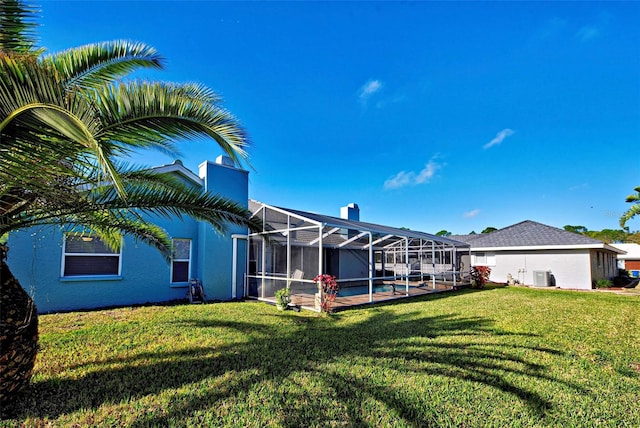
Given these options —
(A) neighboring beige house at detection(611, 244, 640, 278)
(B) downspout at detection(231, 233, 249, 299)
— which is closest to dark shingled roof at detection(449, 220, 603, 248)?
(B) downspout at detection(231, 233, 249, 299)

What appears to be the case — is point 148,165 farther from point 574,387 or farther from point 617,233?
point 617,233

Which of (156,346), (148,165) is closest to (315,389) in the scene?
(156,346)

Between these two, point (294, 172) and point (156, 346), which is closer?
point (156, 346)

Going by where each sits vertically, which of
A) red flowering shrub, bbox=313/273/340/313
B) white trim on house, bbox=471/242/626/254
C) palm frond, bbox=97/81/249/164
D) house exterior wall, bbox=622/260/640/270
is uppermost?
palm frond, bbox=97/81/249/164

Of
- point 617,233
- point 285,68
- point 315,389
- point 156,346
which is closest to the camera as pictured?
point 315,389

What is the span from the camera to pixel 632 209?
45.7 feet

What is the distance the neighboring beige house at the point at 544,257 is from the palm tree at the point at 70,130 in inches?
871

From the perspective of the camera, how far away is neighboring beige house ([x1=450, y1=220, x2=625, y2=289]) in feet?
61.6

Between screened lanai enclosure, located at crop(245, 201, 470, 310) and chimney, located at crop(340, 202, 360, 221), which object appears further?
chimney, located at crop(340, 202, 360, 221)

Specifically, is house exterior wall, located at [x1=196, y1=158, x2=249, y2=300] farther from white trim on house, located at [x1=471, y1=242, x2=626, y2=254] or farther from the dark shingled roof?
the dark shingled roof

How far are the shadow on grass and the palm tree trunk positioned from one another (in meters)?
0.30

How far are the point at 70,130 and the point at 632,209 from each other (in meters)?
19.8

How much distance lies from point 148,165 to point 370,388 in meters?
5.50

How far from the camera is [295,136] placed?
58.6ft
